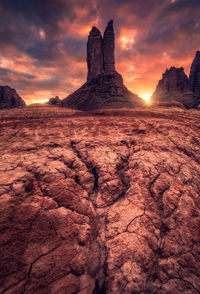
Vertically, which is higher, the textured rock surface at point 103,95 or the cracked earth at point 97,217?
the textured rock surface at point 103,95

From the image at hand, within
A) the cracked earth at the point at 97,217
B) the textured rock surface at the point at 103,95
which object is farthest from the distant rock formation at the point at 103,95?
the cracked earth at the point at 97,217

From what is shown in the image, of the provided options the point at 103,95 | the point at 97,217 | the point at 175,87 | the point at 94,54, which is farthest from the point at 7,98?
the point at 175,87

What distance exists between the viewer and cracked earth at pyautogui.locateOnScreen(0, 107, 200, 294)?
67.4 inches

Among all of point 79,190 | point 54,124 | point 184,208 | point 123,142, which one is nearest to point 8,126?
Result: point 54,124

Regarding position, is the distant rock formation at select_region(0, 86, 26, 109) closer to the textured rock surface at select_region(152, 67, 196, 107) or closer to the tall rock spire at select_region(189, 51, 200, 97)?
the textured rock surface at select_region(152, 67, 196, 107)

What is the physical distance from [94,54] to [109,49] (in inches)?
168

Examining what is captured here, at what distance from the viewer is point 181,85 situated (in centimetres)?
5453

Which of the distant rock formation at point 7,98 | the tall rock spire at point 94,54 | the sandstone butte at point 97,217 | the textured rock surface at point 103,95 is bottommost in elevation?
the sandstone butte at point 97,217

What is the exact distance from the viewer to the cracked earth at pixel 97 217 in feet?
5.62

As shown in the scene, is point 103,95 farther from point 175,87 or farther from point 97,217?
point 175,87

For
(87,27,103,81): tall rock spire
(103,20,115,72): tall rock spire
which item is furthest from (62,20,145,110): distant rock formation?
(103,20,115,72): tall rock spire

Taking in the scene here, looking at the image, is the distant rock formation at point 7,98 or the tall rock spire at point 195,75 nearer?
the distant rock formation at point 7,98

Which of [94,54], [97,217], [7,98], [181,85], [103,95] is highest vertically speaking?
[94,54]

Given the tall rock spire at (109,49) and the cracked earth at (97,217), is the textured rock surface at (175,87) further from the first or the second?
the cracked earth at (97,217)
